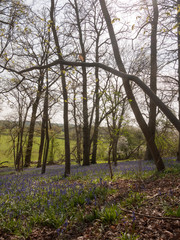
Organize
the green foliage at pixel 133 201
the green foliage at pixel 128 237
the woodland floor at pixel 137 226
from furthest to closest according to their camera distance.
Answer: the green foliage at pixel 133 201 → the woodland floor at pixel 137 226 → the green foliage at pixel 128 237

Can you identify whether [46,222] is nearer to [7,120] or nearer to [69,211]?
[69,211]

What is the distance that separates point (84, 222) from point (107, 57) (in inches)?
678

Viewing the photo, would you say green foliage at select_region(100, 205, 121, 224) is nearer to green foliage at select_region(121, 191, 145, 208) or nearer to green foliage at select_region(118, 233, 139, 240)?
green foliage at select_region(118, 233, 139, 240)

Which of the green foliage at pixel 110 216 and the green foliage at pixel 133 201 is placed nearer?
the green foliage at pixel 110 216

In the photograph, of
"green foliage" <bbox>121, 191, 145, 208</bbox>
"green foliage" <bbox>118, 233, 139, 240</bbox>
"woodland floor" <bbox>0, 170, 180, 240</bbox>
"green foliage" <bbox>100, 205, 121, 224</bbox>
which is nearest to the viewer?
"green foliage" <bbox>118, 233, 139, 240</bbox>

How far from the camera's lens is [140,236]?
290 cm

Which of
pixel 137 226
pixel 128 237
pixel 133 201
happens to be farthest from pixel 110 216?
pixel 133 201

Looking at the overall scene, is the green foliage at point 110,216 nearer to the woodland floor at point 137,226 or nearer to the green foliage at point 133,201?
the woodland floor at point 137,226

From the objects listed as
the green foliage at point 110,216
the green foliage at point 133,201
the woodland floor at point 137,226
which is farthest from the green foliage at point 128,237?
the green foliage at point 133,201

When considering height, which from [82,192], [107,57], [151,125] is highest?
[107,57]

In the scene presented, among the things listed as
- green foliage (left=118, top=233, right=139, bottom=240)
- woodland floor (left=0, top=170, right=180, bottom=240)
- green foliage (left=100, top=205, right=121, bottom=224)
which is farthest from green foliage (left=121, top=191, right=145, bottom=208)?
green foliage (left=118, top=233, right=139, bottom=240)

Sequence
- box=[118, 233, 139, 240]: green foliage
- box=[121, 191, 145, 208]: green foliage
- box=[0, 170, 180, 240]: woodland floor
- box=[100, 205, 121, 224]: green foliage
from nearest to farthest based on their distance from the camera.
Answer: box=[118, 233, 139, 240]: green foliage < box=[0, 170, 180, 240]: woodland floor < box=[100, 205, 121, 224]: green foliage < box=[121, 191, 145, 208]: green foliage

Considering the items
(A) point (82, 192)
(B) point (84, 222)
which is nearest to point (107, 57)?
(A) point (82, 192)

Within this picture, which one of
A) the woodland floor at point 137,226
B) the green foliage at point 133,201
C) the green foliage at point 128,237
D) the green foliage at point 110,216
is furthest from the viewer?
the green foliage at point 133,201
